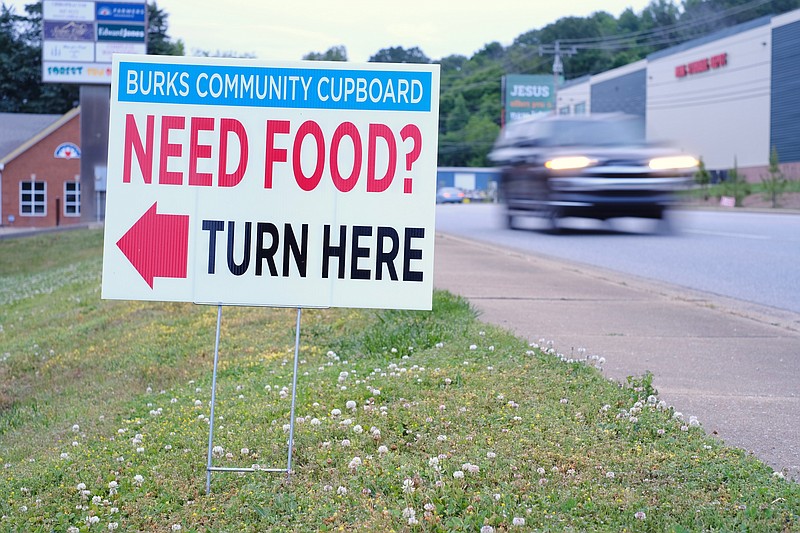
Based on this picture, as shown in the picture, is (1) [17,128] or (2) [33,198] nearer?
(2) [33,198]

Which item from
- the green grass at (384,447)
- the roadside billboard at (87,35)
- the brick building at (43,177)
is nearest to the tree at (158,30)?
the brick building at (43,177)

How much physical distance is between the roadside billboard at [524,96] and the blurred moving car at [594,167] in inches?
1166

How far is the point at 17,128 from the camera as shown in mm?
51438

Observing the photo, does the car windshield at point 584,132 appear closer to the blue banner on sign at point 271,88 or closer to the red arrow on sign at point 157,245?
the blue banner on sign at point 271,88

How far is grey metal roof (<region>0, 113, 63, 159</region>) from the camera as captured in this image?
1926 inches

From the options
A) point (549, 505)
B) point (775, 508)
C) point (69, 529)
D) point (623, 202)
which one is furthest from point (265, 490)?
point (623, 202)

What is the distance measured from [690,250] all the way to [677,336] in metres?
8.29

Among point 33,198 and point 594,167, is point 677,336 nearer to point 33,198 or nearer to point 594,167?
point 594,167

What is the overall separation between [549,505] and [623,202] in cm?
1297

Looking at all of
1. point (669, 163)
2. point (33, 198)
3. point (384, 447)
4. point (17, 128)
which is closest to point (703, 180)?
point (669, 163)

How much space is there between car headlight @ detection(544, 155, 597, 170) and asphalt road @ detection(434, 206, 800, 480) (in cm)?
334

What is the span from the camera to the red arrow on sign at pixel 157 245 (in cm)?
433

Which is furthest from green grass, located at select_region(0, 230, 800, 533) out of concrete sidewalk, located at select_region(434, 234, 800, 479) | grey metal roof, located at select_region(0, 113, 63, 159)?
grey metal roof, located at select_region(0, 113, 63, 159)

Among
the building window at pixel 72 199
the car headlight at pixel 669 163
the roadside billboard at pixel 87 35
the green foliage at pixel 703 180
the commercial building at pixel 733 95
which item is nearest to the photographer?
the car headlight at pixel 669 163
